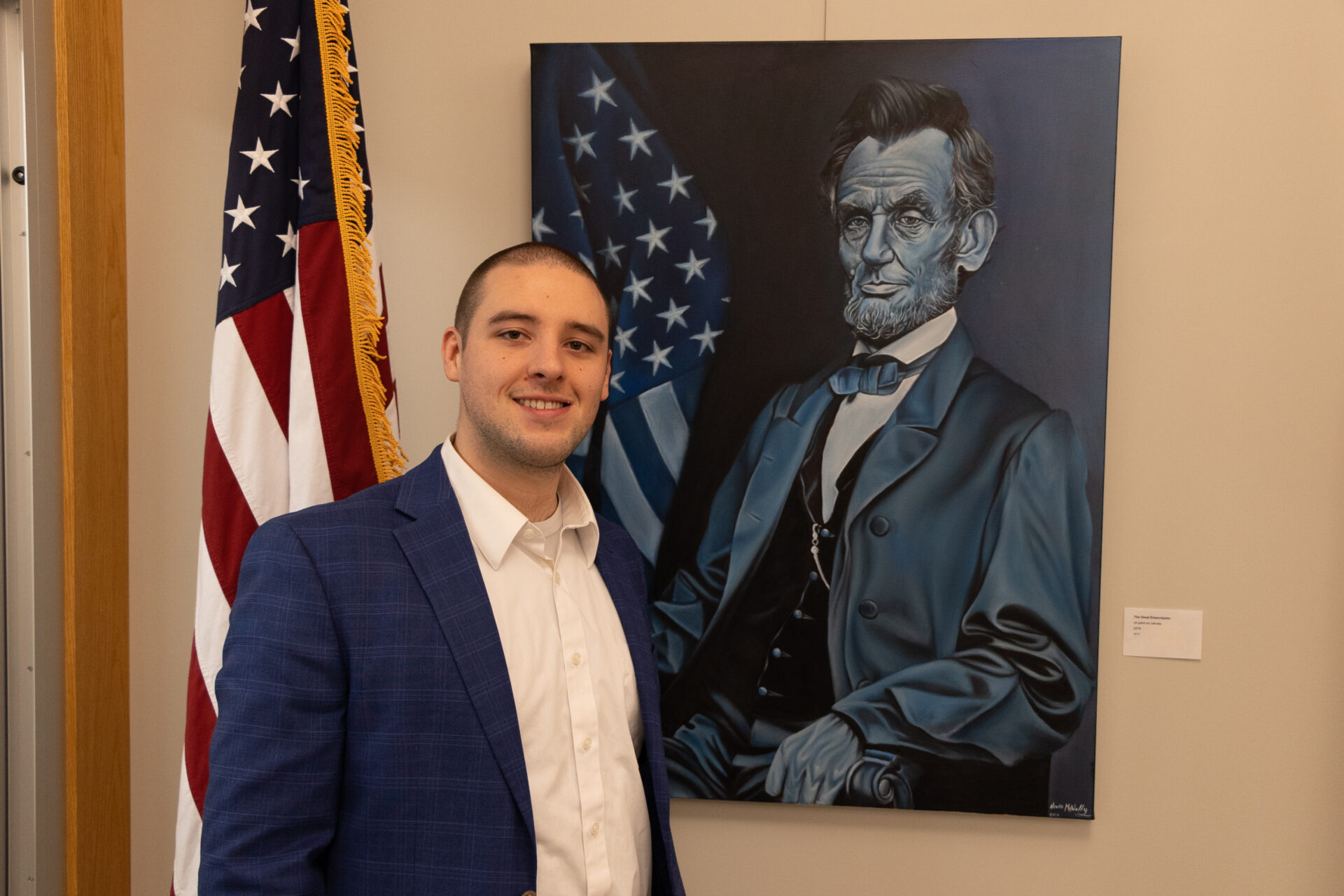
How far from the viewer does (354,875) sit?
1.13m

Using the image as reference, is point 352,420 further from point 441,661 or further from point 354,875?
point 354,875

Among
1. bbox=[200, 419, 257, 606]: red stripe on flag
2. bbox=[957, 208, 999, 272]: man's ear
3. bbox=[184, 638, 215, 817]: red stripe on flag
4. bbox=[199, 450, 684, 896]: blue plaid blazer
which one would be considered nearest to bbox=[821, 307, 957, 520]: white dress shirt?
bbox=[957, 208, 999, 272]: man's ear

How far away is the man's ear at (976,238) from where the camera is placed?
69.7 inches

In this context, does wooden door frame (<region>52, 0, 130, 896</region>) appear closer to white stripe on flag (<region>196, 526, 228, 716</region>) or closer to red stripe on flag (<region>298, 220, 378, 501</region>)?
white stripe on flag (<region>196, 526, 228, 716</region>)

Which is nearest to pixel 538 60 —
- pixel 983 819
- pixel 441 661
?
pixel 441 661

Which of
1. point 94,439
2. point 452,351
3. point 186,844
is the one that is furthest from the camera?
point 94,439

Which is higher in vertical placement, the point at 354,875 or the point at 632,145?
the point at 632,145

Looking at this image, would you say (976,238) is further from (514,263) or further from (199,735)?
(199,735)

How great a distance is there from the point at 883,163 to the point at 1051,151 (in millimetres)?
345

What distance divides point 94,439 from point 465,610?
1.06 m

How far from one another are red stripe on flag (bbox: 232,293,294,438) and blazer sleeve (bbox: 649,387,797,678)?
0.86m

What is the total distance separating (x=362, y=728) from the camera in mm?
1132

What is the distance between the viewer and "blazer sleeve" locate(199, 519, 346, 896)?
3.42 feet
